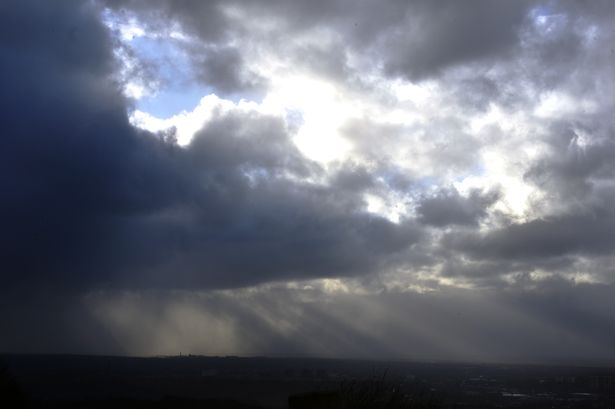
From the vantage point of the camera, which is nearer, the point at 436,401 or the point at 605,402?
the point at 436,401

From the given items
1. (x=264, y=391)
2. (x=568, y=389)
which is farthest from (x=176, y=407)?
(x=568, y=389)

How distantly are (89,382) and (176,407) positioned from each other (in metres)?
43.2

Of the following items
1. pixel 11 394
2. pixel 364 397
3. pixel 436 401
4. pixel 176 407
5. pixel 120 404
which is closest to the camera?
pixel 364 397

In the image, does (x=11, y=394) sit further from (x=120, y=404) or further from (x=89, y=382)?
(x=89, y=382)

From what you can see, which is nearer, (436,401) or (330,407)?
(330,407)

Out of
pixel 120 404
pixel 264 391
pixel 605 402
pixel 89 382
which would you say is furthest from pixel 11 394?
pixel 89 382

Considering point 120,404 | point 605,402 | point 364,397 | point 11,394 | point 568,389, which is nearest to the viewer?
point 364,397

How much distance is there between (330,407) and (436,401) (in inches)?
130

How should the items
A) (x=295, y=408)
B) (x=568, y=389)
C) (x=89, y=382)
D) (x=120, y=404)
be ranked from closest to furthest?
(x=295, y=408) < (x=120, y=404) < (x=89, y=382) < (x=568, y=389)

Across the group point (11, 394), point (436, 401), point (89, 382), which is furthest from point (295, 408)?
point (89, 382)

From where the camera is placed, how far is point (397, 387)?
12.4 m

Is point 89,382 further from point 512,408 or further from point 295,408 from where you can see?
point 295,408

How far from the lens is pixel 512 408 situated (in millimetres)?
52500

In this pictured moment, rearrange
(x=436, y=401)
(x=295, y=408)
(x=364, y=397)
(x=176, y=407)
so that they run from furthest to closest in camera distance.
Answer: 1. (x=176, y=407)
2. (x=436, y=401)
3. (x=364, y=397)
4. (x=295, y=408)
